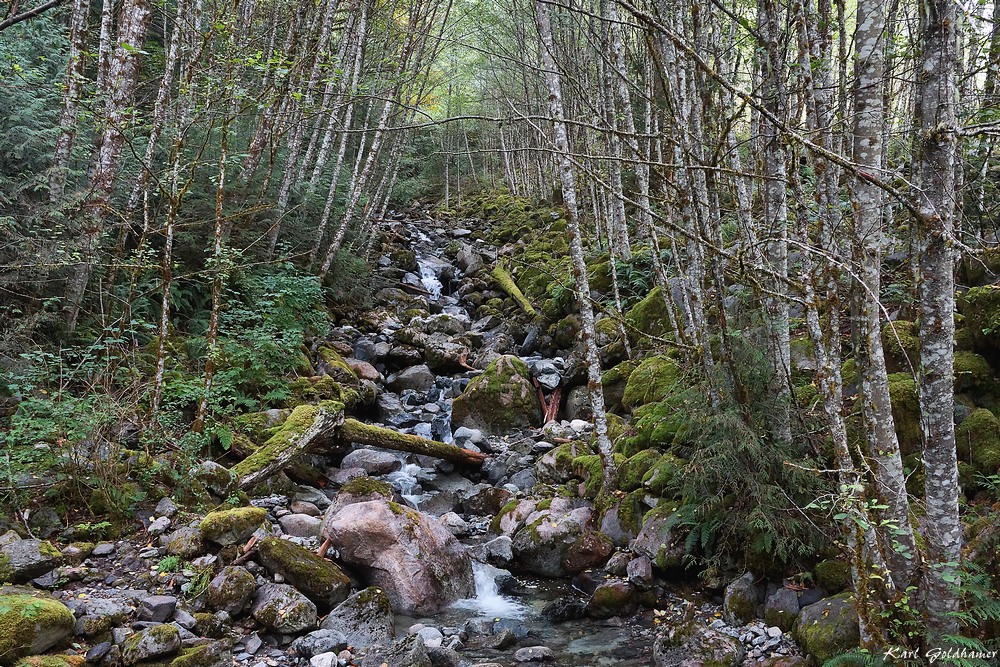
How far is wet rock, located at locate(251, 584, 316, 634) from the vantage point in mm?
5094

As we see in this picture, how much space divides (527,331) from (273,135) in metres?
7.60

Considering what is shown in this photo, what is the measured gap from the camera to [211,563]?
539 cm

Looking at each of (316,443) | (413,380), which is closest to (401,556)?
(316,443)

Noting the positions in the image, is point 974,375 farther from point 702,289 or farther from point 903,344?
point 702,289

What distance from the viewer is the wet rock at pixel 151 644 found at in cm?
422

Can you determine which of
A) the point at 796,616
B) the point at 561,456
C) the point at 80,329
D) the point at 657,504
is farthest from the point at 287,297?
the point at 796,616

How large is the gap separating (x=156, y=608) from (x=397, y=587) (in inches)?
88.2

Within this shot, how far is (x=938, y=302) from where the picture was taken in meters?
2.98

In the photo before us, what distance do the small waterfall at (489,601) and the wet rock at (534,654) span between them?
2.43 ft

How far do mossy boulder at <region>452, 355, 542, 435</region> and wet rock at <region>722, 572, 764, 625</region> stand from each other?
6072 mm

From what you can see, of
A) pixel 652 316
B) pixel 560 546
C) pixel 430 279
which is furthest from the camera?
pixel 430 279

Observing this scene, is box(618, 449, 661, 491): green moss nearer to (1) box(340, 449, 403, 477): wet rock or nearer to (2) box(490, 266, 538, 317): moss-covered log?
(1) box(340, 449, 403, 477): wet rock

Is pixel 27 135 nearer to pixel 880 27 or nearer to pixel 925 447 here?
pixel 880 27

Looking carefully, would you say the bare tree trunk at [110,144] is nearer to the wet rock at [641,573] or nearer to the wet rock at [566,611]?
the wet rock at [566,611]
